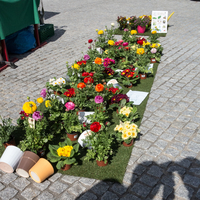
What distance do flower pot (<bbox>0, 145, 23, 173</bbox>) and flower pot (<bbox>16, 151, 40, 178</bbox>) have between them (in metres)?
0.12

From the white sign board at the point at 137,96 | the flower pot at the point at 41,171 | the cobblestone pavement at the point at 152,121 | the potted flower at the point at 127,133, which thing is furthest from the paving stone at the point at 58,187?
the white sign board at the point at 137,96

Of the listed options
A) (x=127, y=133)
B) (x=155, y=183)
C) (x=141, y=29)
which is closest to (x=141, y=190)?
(x=155, y=183)

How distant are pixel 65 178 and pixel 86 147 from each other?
715 mm

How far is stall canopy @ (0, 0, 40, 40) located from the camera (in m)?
7.32

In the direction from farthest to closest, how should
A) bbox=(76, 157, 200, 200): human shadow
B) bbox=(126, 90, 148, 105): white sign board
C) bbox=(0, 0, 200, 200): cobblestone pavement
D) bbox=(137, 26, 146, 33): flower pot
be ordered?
1. bbox=(137, 26, 146, 33): flower pot
2. bbox=(126, 90, 148, 105): white sign board
3. bbox=(0, 0, 200, 200): cobblestone pavement
4. bbox=(76, 157, 200, 200): human shadow

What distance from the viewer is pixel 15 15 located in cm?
790

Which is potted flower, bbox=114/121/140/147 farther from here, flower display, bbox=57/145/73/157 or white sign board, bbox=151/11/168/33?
white sign board, bbox=151/11/168/33

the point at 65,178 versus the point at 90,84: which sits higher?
the point at 90,84

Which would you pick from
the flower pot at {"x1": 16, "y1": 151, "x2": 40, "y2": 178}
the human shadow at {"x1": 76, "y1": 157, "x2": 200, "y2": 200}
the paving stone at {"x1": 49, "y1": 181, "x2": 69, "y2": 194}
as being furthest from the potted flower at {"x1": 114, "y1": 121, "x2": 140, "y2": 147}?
the flower pot at {"x1": 16, "y1": 151, "x2": 40, "y2": 178}

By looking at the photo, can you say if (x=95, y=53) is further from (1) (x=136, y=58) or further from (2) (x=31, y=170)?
(2) (x=31, y=170)

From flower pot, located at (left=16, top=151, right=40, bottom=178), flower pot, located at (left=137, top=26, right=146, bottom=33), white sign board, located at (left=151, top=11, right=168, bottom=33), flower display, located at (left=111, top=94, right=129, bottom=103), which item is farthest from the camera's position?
flower pot, located at (left=137, top=26, right=146, bottom=33)

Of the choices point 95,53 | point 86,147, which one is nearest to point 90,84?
point 86,147

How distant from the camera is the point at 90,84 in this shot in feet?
18.0

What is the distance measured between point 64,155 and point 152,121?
2.11 metres
